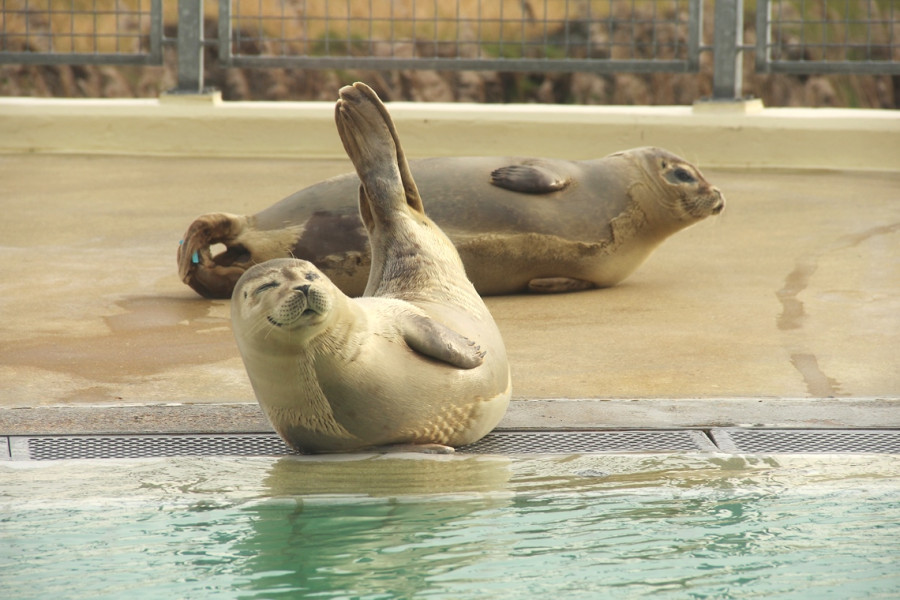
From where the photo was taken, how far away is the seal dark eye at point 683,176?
595 cm

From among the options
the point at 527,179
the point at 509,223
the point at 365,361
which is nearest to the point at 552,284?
the point at 509,223

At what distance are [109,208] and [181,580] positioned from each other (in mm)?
5228

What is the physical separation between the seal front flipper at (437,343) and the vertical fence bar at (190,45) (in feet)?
21.8

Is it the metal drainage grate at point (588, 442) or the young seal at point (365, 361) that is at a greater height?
the young seal at point (365, 361)

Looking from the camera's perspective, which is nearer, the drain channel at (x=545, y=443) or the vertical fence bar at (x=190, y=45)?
the drain channel at (x=545, y=443)

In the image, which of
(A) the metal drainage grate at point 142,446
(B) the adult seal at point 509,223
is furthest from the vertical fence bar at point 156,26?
(A) the metal drainage grate at point 142,446

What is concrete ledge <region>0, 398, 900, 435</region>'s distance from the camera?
3775 mm

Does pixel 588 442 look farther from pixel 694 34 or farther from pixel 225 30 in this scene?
pixel 225 30

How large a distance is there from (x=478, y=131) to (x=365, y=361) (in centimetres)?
636

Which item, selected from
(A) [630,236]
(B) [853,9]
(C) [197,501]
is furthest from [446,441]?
(B) [853,9]

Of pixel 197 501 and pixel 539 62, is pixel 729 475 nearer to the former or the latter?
pixel 197 501

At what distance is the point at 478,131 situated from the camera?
31.7 feet

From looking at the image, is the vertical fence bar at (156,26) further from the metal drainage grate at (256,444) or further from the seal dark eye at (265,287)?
the seal dark eye at (265,287)

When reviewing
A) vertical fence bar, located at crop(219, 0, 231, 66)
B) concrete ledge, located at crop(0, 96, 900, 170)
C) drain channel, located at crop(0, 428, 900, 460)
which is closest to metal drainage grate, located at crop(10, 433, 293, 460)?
drain channel, located at crop(0, 428, 900, 460)
